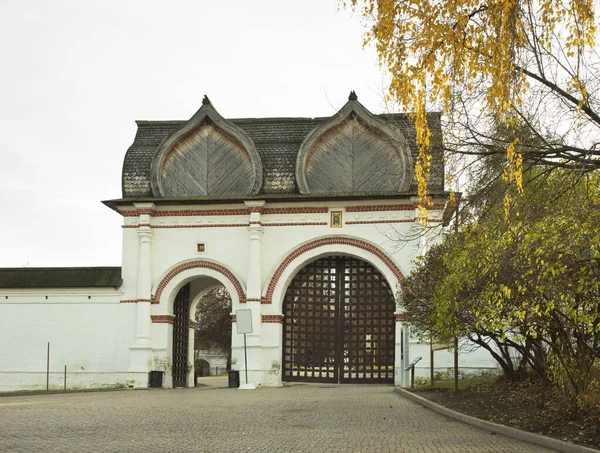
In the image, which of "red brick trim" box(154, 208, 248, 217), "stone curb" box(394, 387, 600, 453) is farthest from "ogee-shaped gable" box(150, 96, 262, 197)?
"stone curb" box(394, 387, 600, 453)

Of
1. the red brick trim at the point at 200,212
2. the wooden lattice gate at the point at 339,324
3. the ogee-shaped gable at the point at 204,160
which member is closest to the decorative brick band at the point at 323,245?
the wooden lattice gate at the point at 339,324

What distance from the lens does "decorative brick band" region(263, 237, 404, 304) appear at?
2611cm

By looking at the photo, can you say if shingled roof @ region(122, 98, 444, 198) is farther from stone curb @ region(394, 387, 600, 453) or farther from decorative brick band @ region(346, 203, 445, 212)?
stone curb @ region(394, 387, 600, 453)

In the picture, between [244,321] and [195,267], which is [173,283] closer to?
[195,267]

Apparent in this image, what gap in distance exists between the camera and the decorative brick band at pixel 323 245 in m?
26.1

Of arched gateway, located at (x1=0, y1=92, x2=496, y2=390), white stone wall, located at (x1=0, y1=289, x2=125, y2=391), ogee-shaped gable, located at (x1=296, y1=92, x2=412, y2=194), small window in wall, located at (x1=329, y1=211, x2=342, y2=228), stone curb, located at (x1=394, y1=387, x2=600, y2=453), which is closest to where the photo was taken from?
stone curb, located at (x1=394, y1=387, x2=600, y2=453)

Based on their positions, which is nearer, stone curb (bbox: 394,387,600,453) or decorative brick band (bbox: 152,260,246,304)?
stone curb (bbox: 394,387,600,453)

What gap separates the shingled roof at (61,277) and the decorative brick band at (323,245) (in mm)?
5193

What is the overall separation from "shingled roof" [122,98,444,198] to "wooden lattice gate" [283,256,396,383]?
3199mm

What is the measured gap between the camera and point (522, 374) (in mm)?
17625

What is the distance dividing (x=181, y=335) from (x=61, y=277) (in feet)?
15.2

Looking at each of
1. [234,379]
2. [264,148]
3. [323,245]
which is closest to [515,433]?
[234,379]

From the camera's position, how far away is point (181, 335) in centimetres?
2858

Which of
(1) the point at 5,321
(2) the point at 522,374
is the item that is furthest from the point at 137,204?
(2) the point at 522,374
